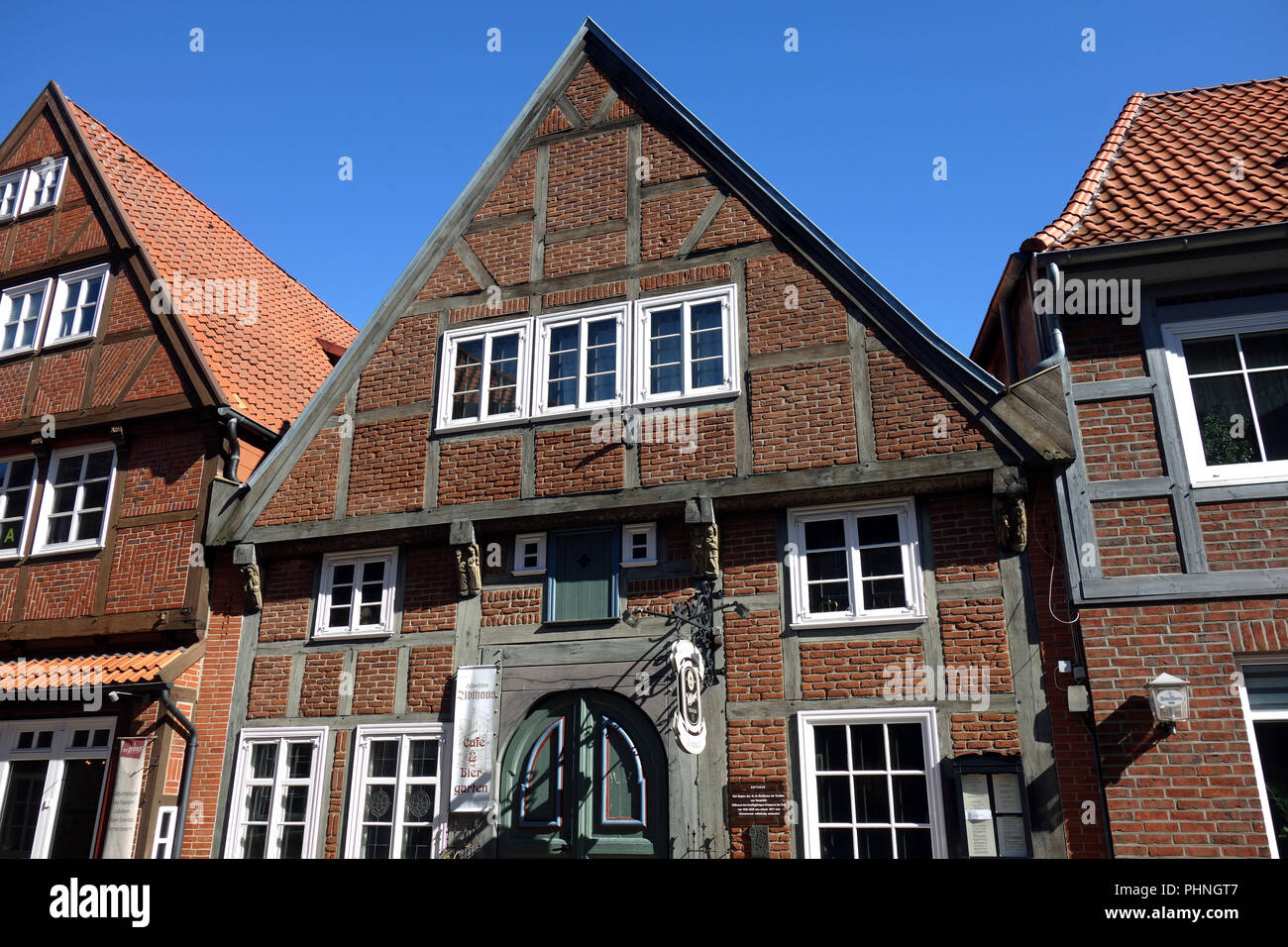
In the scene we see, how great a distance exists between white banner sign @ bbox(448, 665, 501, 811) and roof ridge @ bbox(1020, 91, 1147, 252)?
7198 mm

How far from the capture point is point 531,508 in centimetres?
1033

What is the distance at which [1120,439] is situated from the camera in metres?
8.55

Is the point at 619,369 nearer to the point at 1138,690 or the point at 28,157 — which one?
the point at 1138,690

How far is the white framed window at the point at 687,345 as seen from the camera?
10.3m

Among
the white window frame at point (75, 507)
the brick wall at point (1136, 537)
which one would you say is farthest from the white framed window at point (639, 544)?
the white window frame at point (75, 507)

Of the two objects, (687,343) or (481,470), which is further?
(481,470)

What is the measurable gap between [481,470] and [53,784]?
6388mm

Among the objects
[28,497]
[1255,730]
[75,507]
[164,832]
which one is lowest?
[164,832]

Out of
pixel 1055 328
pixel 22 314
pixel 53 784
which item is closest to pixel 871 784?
pixel 1055 328

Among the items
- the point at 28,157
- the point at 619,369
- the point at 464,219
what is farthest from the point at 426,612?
the point at 28,157

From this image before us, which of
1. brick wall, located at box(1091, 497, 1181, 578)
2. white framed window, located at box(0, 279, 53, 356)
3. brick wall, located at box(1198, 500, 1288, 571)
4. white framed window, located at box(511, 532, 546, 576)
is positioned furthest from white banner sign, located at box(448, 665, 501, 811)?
white framed window, located at box(0, 279, 53, 356)

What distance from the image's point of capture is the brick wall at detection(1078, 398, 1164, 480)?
8.43 metres

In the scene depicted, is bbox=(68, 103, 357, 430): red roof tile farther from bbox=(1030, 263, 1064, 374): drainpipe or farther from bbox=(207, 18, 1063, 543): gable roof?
bbox=(1030, 263, 1064, 374): drainpipe

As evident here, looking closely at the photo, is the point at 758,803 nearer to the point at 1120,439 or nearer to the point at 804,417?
the point at 804,417
